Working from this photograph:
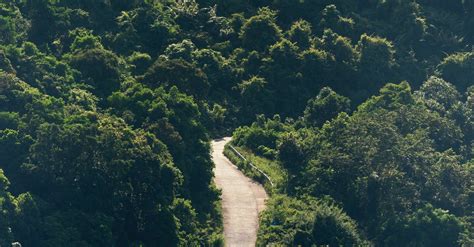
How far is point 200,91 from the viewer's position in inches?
3875

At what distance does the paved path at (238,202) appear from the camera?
287 ft

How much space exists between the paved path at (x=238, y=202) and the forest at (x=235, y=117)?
1031 mm

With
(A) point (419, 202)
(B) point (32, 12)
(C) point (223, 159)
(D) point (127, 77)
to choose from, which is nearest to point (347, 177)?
(A) point (419, 202)

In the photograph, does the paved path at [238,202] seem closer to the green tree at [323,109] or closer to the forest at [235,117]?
the forest at [235,117]

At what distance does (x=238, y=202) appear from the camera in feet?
302

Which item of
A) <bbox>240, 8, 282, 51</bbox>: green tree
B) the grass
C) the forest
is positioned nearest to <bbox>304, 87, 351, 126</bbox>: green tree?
the forest

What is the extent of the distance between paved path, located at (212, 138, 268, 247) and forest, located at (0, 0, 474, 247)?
1031 mm

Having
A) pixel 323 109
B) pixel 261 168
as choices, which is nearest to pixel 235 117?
pixel 323 109

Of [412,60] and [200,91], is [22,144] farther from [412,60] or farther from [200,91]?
[412,60]

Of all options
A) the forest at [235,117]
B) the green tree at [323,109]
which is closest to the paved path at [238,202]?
the forest at [235,117]

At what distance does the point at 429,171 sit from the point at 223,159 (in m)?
14.5

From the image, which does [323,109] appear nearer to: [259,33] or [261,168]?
[261,168]

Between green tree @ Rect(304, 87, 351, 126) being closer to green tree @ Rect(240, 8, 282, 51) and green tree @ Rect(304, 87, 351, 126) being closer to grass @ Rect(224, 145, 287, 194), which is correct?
grass @ Rect(224, 145, 287, 194)

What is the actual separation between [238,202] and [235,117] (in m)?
14.5
